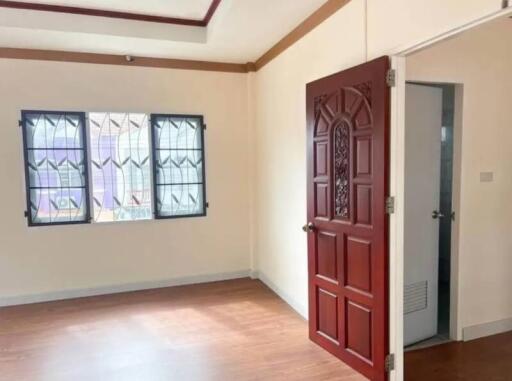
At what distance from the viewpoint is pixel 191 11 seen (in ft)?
11.4

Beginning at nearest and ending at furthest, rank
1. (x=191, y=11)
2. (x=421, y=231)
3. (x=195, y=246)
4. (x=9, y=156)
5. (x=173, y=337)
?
(x=421, y=231) < (x=173, y=337) < (x=191, y=11) < (x=9, y=156) < (x=195, y=246)

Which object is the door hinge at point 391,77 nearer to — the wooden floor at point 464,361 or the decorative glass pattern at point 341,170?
the decorative glass pattern at point 341,170

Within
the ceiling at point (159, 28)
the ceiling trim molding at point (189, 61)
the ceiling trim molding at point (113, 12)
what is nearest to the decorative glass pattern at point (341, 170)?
the ceiling trim molding at point (189, 61)

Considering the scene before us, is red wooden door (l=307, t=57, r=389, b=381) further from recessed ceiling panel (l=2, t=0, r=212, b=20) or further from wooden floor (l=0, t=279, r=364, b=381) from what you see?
recessed ceiling panel (l=2, t=0, r=212, b=20)

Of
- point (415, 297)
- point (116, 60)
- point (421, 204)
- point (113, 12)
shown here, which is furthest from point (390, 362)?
point (116, 60)

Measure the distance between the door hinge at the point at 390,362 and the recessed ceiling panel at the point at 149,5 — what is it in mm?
3054

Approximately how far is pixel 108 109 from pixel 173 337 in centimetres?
255

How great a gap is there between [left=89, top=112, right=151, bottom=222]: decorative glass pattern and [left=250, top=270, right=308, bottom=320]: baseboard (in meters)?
1.55

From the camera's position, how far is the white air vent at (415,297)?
2912 millimetres

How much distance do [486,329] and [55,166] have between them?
4395mm

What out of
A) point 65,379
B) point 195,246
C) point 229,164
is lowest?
point 65,379

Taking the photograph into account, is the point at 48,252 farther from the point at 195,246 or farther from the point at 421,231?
the point at 421,231

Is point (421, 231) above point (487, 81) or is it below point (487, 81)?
below

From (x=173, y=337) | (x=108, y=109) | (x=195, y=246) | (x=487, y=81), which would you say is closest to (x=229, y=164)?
(x=195, y=246)
